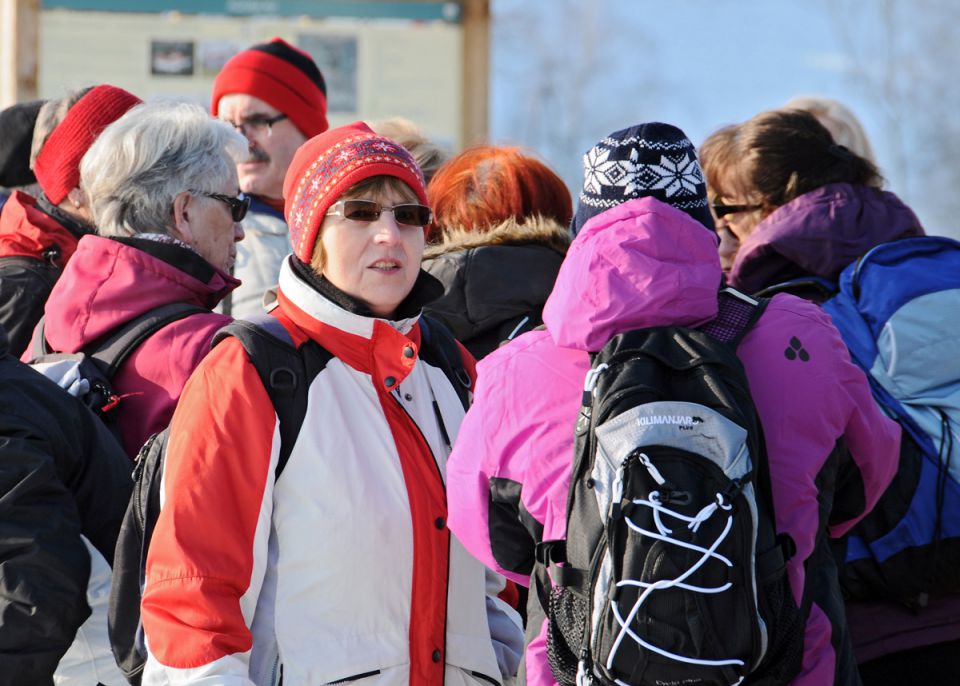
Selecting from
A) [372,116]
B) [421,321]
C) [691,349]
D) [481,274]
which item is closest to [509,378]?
[691,349]

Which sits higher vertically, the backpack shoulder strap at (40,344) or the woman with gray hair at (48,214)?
the woman with gray hair at (48,214)

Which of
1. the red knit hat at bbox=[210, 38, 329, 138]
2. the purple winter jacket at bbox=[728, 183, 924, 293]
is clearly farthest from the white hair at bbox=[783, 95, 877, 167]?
the red knit hat at bbox=[210, 38, 329, 138]

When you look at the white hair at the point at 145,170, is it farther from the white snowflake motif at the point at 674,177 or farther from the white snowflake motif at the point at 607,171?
the white snowflake motif at the point at 674,177

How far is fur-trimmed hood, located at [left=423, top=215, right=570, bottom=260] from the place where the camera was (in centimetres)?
322

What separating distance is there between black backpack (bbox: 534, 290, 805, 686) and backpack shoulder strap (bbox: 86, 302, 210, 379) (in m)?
1.22

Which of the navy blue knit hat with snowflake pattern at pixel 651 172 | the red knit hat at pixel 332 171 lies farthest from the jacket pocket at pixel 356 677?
the navy blue knit hat with snowflake pattern at pixel 651 172

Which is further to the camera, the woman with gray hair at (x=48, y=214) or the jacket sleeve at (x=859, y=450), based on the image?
the woman with gray hair at (x=48, y=214)

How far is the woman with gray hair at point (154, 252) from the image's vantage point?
286cm

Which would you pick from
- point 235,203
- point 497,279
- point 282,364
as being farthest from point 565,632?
point 235,203

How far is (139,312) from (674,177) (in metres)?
1.33

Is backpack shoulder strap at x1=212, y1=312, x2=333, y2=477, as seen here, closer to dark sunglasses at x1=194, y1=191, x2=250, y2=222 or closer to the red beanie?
dark sunglasses at x1=194, y1=191, x2=250, y2=222

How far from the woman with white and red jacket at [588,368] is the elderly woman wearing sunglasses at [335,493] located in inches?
8.9

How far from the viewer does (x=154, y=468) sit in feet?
7.95

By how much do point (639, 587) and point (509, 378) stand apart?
47 cm
